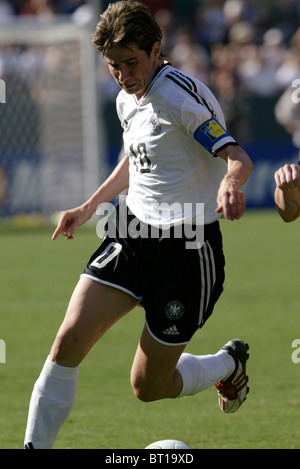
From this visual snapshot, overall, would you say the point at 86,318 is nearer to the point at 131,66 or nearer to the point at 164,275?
the point at 164,275

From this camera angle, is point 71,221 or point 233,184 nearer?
point 233,184

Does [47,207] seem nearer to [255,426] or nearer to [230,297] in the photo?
[230,297]

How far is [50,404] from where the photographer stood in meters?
4.34

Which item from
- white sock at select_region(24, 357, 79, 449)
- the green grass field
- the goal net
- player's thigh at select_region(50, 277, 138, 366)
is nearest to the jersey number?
player's thigh at select_region(50, 277, 138, 366)

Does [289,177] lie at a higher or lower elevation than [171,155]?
lower

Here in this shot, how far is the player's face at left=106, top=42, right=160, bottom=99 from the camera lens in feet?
14.2

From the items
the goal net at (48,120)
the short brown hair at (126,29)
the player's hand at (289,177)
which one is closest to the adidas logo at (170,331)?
the player's hand at (289,177)

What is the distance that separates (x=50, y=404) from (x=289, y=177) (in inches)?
60.7

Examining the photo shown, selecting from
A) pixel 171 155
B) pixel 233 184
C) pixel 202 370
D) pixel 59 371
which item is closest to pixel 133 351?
pixel 202 370

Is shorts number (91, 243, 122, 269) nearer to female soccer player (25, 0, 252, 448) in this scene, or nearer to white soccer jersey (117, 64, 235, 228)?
female soccer player (25, 0, 252, 448)

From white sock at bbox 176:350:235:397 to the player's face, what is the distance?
153cm

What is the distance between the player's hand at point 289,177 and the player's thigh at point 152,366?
110cm

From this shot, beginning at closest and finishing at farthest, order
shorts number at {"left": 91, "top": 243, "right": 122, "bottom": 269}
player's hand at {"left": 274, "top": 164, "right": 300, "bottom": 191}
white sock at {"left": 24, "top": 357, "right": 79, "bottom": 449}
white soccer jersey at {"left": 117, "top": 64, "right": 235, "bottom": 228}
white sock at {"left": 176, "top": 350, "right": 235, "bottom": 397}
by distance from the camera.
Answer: player's hand at {"left": 274, "top": 164, "right": 300, "bottom": 191} < white sock at {"left": 24, "top": 357, "right": 79, "bottom": 449} < white soccer jersey at {"left": 117, "top": 64, "right": 235, "bottom": 228} < shorts number at {"left": 91, "top": 243, "right": 122, "bottom": 269} < white sock at {"left": 176, "top": 350, "right": 235, "bottom": 397}
